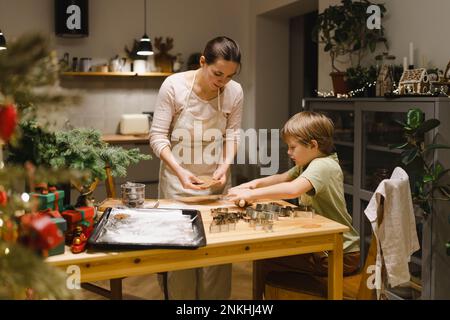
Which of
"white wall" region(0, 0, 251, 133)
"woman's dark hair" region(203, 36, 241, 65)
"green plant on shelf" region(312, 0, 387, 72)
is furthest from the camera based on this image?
"white wall" region(0, 0, 251, 133)

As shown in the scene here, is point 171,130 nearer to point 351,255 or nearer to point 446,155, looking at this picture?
point 351,255

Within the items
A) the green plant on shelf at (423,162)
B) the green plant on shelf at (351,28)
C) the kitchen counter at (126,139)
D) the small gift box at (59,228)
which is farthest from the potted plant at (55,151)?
the kitchen counter at (126,139)

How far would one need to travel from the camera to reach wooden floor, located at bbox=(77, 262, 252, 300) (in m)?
3.12

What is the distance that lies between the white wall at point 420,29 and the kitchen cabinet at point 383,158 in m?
0.46

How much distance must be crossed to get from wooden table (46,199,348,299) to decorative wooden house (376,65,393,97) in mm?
1423

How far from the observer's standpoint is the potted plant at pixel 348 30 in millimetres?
3518

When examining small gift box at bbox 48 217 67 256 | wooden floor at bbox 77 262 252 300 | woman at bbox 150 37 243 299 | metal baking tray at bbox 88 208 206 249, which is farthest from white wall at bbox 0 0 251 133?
small gift box at bbox 48 217 67 256

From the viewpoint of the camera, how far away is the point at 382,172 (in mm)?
3182

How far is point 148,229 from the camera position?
1.63 meters

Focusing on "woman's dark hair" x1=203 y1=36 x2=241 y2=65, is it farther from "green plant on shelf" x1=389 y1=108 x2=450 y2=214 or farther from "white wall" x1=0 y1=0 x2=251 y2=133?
"white wall" x1=0 y1=0 x2=251 y2=133

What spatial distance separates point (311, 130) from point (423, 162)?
0.86 meters

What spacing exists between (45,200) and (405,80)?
2.19 m

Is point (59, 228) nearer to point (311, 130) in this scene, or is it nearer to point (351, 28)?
point (311, 130)
